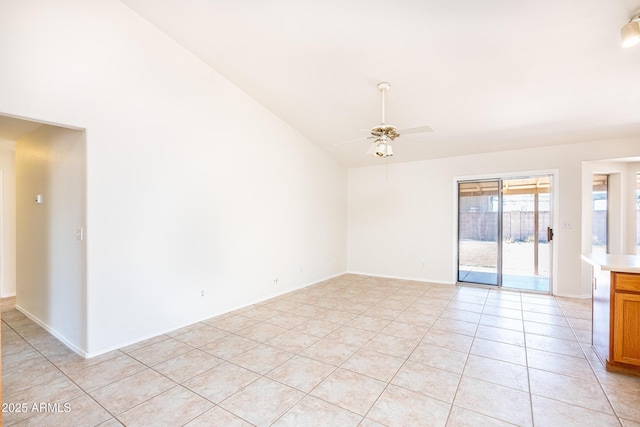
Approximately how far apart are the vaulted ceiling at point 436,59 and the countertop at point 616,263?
6.37 feet

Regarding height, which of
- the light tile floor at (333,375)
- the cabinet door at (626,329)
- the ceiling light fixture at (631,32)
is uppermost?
the ceiling light fixture at (631,32)

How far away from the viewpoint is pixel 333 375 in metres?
2.65

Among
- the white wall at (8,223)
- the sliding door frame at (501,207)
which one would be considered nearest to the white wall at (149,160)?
the white wall at (8,223)

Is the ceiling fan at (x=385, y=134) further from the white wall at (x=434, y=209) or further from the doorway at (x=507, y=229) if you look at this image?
the doorway at (x=507, y=229)

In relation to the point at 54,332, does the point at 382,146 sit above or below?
above

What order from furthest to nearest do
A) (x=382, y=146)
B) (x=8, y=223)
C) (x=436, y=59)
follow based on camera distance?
(x=8, y=223), (x=382, y=146), (x=436, y=59)

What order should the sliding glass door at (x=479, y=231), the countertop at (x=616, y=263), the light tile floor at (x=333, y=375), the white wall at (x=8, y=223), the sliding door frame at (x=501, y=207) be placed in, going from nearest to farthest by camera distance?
the light tile floor at (x=333, y=375)
the countertop at (x=616, y=263)
the white wall at (x=8, y=223)
the sliding door frame at (x=501, y=207)
the sliding glass door at (x=479, y=231)

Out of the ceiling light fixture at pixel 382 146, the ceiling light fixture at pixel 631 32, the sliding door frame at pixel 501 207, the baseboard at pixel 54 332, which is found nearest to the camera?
the ceiling light fixture at pixel 631 32

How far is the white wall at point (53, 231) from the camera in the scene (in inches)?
121

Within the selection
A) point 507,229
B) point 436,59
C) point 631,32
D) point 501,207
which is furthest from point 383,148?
point 507,229

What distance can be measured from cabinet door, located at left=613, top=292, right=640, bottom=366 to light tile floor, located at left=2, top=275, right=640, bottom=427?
7.4 inches

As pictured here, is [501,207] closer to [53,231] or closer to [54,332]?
[53,231]

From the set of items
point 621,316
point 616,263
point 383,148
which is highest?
point 383,148

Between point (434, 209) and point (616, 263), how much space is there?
348 cm
